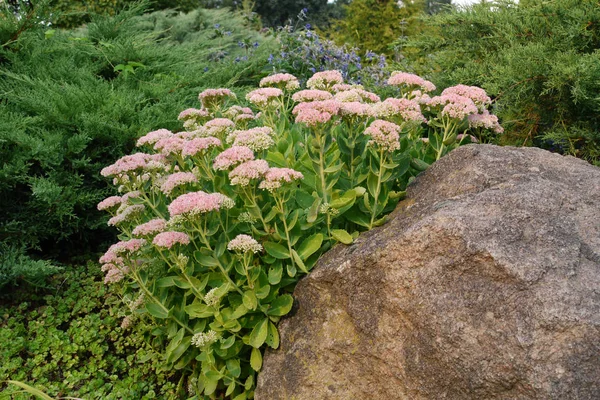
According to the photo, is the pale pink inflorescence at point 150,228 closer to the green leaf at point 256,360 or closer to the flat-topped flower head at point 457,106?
the green leaf at point 256,360

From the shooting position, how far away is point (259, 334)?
7.79ft

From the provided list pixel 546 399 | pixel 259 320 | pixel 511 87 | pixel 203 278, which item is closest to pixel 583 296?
pixel 546 399

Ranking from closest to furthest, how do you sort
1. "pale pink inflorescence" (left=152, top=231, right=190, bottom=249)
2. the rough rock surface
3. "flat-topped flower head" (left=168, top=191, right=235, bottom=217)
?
the rough rock surface, "flat-topped flower head" (left=168, top=191, right=235, bottom=217), "pale pink inflorescence" (left=152, top=231, right=190, bottom=249)

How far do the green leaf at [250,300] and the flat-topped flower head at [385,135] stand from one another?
855mm

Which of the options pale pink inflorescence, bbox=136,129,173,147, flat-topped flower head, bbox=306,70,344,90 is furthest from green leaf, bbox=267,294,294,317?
flat-topped flower head, bbox=306,70,344,90

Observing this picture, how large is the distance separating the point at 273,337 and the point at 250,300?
23 cm

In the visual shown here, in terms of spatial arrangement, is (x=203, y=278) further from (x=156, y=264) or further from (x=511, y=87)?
(x=511, y=87)

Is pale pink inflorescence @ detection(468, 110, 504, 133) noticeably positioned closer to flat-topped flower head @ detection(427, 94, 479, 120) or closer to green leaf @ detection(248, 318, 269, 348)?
flat-topped flower head @ detection(427, 94, 479, 120)

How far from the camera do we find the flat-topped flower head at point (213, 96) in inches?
124

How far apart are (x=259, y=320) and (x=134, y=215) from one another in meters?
0.83

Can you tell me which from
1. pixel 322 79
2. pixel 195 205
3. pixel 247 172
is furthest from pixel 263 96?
pixel 195 205

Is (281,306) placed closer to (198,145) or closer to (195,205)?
(195,205)

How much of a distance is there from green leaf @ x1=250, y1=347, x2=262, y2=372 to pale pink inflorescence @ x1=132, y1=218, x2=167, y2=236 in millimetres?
707

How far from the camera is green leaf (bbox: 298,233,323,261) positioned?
2.37 meters
